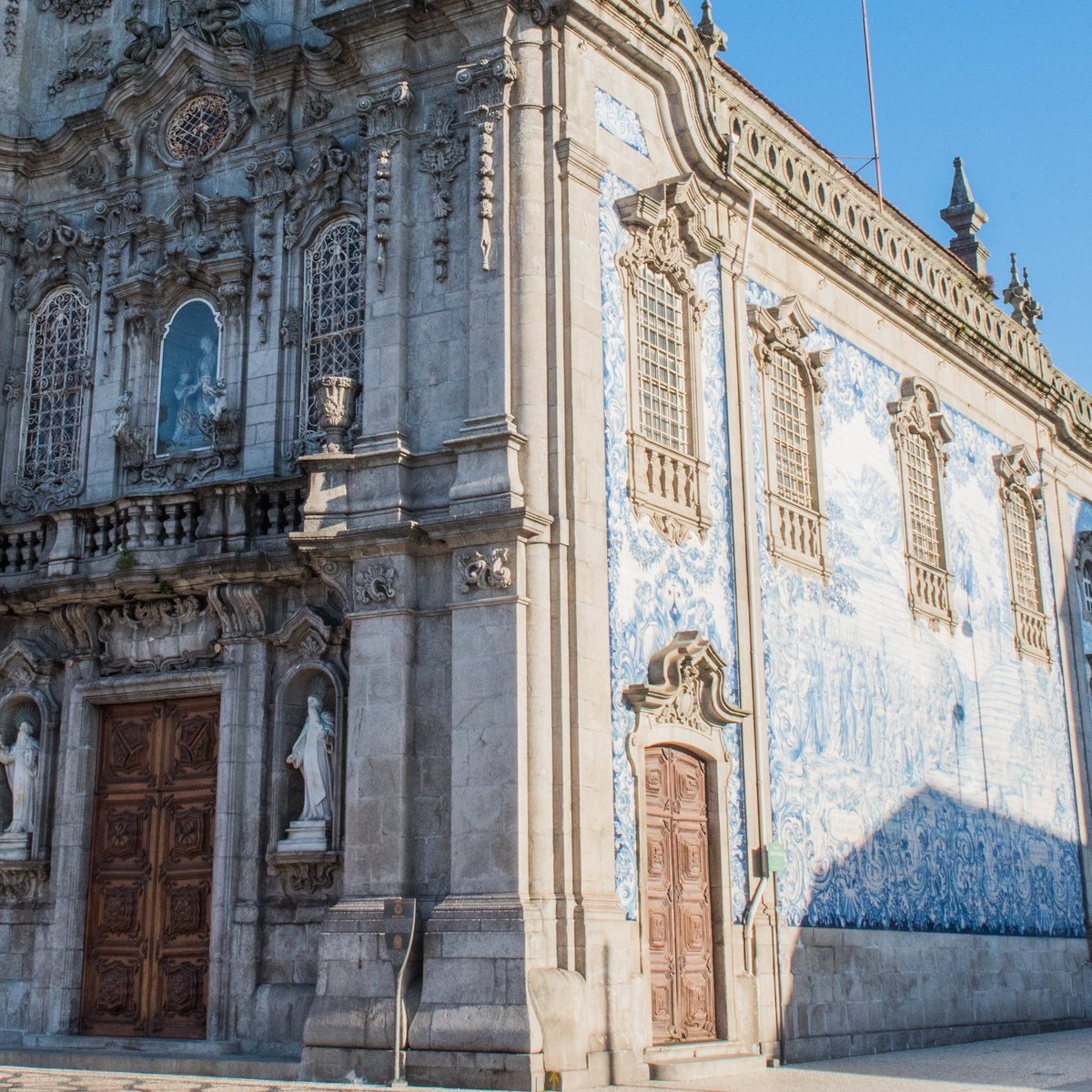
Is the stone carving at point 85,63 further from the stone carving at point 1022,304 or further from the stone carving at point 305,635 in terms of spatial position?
the stone carving at point 1022,304

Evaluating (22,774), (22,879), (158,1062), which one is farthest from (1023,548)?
(158,1062)

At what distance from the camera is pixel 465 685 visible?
13547 mm

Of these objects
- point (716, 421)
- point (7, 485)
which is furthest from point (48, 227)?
point (716, 421)

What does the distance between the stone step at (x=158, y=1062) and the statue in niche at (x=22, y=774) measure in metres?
2.12

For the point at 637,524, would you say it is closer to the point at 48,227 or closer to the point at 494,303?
the point at 494,303

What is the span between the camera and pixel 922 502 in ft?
69.3

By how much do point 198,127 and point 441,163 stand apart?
144 inches

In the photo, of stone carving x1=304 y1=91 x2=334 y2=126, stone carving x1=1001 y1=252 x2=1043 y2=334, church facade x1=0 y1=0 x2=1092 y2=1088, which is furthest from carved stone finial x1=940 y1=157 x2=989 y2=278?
stone carving x1=304 y1=91 x2=334 y2=126

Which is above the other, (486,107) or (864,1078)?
(486,107)

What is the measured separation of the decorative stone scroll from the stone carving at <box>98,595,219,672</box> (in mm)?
4065

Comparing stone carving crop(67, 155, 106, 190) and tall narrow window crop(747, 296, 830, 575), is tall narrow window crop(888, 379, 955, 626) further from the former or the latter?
stone carving crop(67, 155, 106, 190)

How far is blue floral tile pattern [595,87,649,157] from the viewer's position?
15680mm

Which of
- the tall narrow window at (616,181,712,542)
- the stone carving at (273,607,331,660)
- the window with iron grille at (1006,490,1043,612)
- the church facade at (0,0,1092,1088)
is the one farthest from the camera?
the window with iron grille at (1006,490,1043,612)

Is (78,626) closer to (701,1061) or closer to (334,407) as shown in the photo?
(334,407)
